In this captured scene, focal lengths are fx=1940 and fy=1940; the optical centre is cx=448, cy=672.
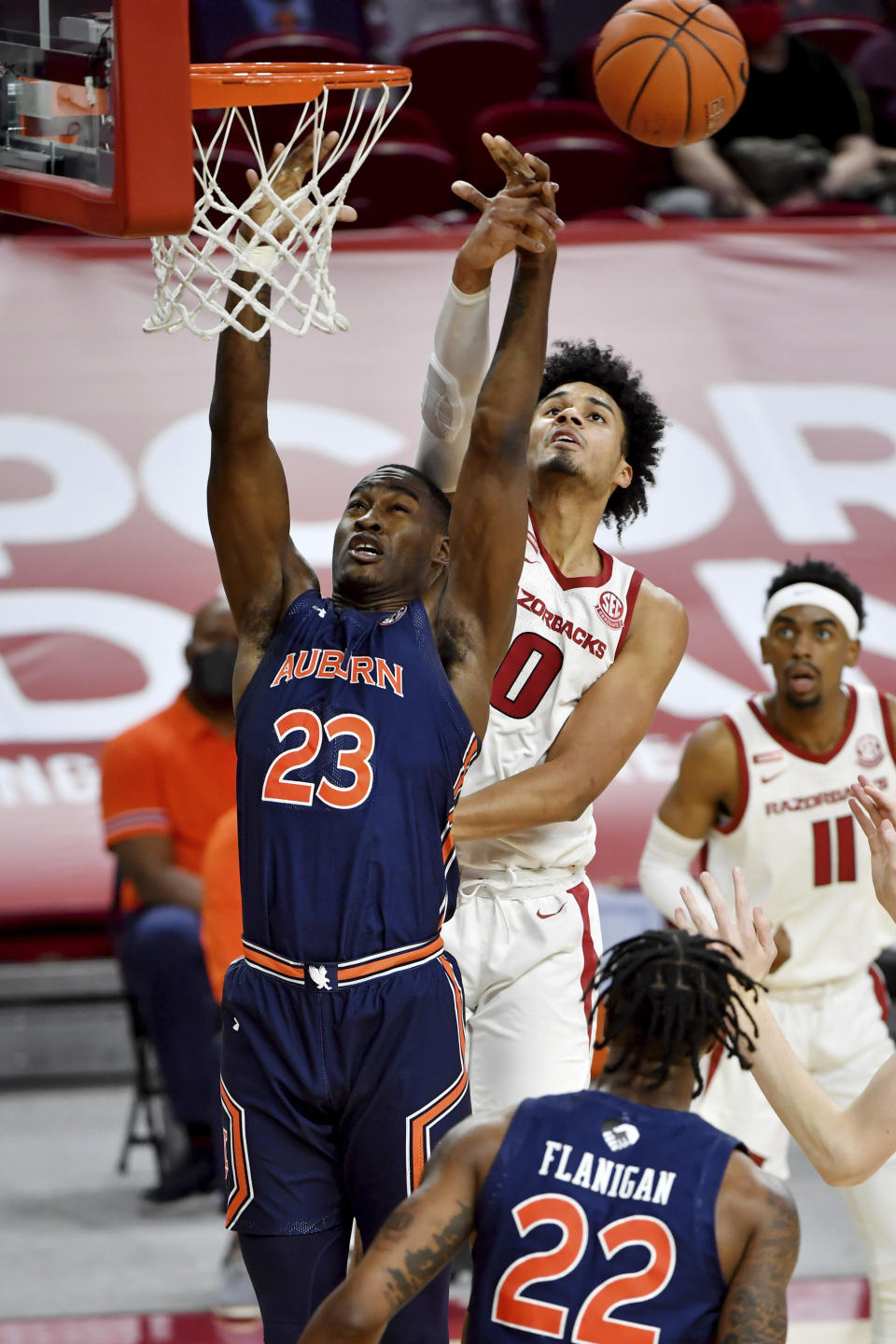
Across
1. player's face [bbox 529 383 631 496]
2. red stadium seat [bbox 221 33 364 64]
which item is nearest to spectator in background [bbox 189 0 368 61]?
red stadium seat [bbox 221 33 364 64]

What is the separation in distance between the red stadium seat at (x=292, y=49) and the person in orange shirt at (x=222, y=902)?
15.0 feet

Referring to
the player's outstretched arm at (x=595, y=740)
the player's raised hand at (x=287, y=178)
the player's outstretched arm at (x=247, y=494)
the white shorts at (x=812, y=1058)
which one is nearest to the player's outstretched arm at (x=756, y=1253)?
the player's outstretched arm at (x=595, y=740)

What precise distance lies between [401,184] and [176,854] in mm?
3814

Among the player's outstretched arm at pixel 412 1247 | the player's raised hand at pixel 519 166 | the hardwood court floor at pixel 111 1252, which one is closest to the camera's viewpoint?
the player's outstretched arm at pixel 412 1247

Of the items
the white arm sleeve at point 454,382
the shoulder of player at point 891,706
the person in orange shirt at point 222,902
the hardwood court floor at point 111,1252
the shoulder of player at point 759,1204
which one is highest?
the white arm sleeve at point 454,382

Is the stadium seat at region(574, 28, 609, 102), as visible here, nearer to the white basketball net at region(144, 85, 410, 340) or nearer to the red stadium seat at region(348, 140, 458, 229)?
the red stadium seat at region(348, 140, 458, 229)

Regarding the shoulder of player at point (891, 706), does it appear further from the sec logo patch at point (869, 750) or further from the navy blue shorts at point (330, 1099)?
the navy blue shorts at point (330, 1099)

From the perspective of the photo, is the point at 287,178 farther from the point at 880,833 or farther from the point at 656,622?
the point at 880,833

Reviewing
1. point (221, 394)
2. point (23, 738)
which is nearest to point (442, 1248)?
point (221, 394)

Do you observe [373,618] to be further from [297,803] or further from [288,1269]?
[288,1269]

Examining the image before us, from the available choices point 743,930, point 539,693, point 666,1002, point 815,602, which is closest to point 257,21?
point 815,602

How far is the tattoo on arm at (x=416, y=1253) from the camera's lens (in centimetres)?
257

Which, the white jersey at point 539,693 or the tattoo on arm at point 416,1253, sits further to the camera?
the white jersey at point 539,693

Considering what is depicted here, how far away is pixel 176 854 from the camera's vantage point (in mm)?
6617
